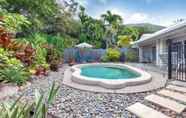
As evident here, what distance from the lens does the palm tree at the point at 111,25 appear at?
34.3 meters

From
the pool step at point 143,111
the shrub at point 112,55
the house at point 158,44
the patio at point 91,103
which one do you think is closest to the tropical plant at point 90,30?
the shrub at point 112,55

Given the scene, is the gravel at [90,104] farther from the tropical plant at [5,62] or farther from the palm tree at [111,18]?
the palm tree at [111,18]

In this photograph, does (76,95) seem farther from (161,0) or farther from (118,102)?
(161,0)

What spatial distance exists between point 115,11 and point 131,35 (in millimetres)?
5065

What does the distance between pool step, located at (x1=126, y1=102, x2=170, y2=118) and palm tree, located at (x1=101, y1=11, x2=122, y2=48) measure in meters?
27.0

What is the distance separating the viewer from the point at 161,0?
59.0 feet

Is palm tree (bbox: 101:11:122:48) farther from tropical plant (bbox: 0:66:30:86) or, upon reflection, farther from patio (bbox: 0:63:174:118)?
patio (bbox: 0:63:174:118)

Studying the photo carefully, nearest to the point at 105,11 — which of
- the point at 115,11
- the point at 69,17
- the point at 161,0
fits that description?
the point at 115,11

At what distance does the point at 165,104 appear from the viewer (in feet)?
21.1

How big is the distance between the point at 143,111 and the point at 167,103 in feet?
3.02

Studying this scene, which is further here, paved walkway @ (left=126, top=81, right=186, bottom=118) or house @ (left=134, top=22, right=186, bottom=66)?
house @ (left=134, top=22, right=186, bottom=66)

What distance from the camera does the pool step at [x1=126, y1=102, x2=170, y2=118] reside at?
18.7ft

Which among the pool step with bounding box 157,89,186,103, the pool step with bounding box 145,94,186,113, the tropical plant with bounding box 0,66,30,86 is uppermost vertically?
the tropical plant with bounding box 0,66,30,86

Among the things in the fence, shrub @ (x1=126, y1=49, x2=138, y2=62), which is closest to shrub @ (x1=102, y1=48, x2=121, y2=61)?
the fence
